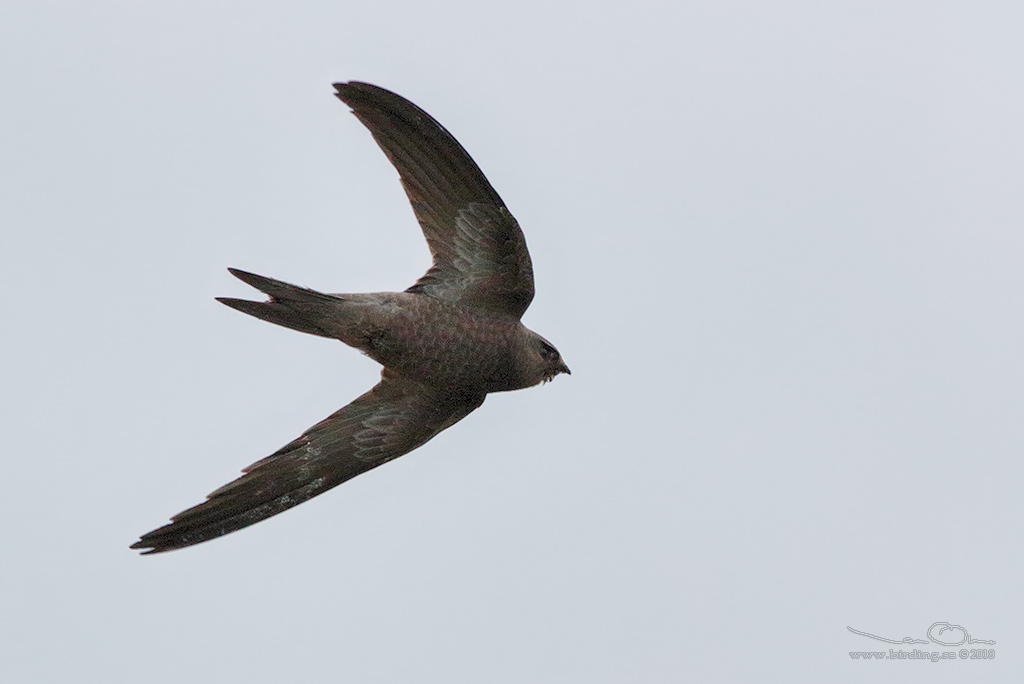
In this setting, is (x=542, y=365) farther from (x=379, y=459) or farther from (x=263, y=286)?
(x=263, y=286)

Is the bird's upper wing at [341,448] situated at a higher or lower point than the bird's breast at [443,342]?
lower

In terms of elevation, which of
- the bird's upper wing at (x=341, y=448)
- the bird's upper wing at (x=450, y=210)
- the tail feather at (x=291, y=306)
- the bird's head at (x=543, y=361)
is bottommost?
the bird's upper wing at (x=341, y=448)

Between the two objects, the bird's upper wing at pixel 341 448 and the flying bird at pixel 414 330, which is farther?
the bird's upper wing at pixel 341 448

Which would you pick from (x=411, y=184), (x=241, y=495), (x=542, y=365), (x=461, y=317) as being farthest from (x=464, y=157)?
(x=241, y=495)

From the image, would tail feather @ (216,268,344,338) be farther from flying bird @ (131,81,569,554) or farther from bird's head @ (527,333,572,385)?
bird's head @ (527,333,572,385)

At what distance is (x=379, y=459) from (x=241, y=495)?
1.06m

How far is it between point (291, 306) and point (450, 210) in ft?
4.48

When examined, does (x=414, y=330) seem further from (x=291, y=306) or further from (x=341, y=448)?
(x=341, y=448)

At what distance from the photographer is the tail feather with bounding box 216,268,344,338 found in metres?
9.57

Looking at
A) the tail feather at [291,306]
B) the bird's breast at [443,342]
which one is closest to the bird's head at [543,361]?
the bird's breast at [443,342]

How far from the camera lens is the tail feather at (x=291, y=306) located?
377 inches

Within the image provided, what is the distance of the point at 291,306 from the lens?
9938 millimetres

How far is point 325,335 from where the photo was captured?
10.3 meters

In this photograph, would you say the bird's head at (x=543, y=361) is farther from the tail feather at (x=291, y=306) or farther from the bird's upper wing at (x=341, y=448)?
the tail feather at (x=291, y=306)
